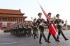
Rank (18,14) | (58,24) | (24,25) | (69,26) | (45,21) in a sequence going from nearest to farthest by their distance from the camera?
1. (45,21)
2. (58,24)
3. (24,25)
4. (18,14)
5. (69,26)

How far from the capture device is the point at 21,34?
3381cm

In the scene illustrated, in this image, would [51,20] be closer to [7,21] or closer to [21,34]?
[21,34]

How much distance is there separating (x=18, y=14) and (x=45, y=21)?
9490 centimetres

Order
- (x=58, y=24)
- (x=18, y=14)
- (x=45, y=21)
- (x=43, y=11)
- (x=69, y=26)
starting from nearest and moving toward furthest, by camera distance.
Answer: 1. (x=43, y=11)
2. (x=45, y=21)
3. (x=58, y=24)
4. (x=18, y=14)
5. (x=69, y=26)

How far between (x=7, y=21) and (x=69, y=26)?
3986cm

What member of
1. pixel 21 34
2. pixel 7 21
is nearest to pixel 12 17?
pixel 7 21

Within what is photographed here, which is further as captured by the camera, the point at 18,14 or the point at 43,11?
the point at 18,14

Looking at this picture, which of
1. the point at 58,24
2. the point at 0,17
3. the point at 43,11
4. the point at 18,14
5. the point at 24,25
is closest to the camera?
the point at 43,11

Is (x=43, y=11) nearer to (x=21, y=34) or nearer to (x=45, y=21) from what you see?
(x=45, y=21)

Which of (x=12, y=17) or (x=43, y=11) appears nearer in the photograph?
(x=43, y=11)

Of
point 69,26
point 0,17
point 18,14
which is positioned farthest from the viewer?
point 69,26

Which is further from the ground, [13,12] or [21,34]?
[13,12]

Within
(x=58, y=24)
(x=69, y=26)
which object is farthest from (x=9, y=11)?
(x=58, y=24)

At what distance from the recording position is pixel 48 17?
16141 millimetres
